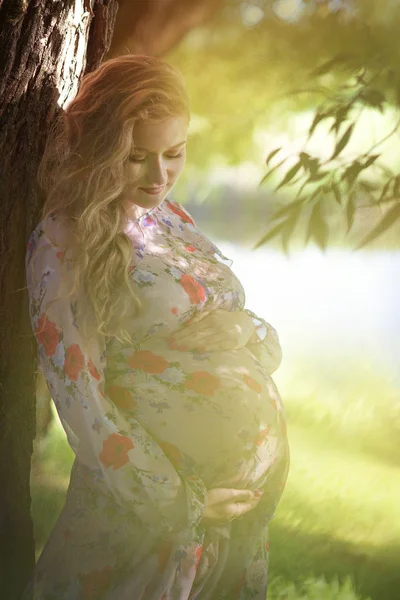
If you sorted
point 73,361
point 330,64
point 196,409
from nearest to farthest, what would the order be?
point 73,361
point 196,409
point 330,64

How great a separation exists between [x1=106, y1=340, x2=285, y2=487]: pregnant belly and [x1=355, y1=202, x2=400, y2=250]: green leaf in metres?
0.47

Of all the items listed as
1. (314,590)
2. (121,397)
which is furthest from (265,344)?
(314,590)

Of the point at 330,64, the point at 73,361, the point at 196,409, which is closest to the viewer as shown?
the point at 73,361

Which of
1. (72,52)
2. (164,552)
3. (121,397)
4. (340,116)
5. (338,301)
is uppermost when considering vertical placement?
(340,116)

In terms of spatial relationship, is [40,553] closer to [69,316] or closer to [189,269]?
[69,316]

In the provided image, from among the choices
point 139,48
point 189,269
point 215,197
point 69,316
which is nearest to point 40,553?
point 69,316

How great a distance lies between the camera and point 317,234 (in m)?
1.73

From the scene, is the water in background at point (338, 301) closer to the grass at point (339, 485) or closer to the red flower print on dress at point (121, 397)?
the grass at point (339, 485)

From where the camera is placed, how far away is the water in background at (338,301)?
1720mm

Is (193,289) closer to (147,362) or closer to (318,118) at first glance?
(147,362)

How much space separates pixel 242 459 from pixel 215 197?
24.9 inches

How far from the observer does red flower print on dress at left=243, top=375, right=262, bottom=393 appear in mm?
1582

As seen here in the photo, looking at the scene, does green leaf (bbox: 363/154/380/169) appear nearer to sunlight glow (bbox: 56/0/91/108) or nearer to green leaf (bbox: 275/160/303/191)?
green leaf (bbox: 275/160/303/191)

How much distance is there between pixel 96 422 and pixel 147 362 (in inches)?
7.1
